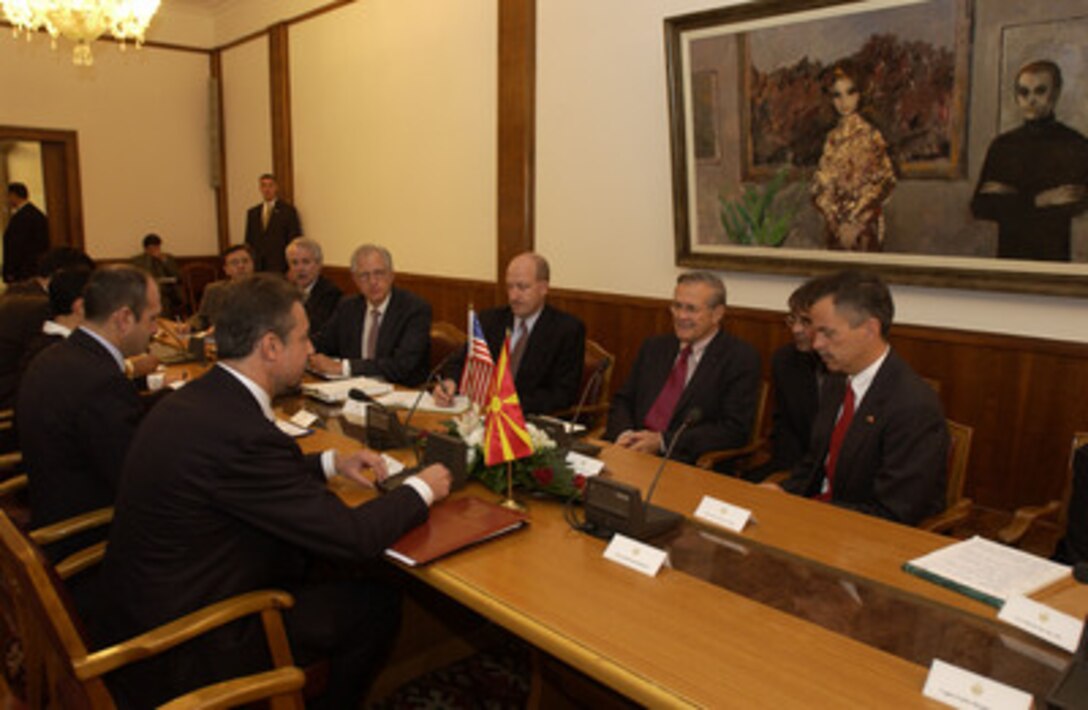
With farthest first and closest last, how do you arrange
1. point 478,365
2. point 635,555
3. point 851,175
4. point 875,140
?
point 851,175 → point 875,140 → point 478,365 → point 635,555

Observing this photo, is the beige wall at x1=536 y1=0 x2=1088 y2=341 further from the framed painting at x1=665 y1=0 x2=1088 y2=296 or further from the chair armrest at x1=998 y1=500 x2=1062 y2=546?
the chair armrest at x1=998 y1=500 x2=1062 y2=546

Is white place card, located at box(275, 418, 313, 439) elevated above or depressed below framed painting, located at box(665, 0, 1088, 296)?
below

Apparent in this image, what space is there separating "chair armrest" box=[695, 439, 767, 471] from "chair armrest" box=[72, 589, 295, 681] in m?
1.74

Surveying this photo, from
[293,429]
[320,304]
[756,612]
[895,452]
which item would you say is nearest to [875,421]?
[895,452]

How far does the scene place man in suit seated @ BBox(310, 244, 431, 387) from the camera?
4.05 m

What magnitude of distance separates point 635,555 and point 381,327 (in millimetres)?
2807

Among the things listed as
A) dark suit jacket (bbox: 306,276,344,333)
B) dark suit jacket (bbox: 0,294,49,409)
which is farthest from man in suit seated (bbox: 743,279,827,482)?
dark suit jacket (bbox: 0,294,49,409)

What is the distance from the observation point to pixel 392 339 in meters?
4.22

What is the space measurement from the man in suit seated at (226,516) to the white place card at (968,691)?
43.8 inches

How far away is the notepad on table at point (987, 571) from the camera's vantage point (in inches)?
63.6

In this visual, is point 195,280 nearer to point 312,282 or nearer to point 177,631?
point 312,282

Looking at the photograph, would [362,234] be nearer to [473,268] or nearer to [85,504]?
[473,268]

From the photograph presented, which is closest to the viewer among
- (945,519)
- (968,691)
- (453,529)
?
(968,691)

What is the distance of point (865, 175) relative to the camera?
3.57 metres
